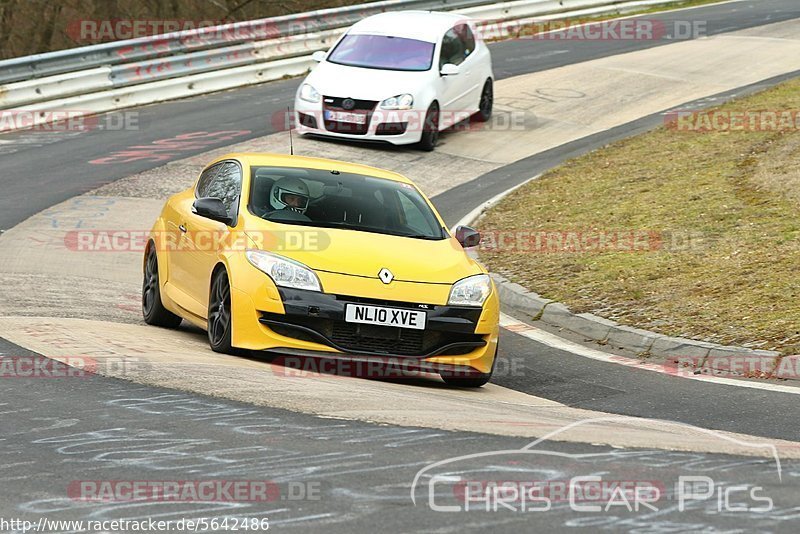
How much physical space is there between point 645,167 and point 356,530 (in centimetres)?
1391

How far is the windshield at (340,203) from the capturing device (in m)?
10.2

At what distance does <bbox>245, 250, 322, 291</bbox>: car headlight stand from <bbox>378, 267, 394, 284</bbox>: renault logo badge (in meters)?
0.43

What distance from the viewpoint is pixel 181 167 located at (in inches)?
758

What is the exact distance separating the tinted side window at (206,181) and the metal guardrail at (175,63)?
11692mm

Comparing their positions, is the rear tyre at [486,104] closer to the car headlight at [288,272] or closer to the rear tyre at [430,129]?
the rear tyre at [430,129]

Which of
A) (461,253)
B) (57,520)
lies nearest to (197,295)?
(461,253)

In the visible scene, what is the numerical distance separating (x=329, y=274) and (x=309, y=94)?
1199cm

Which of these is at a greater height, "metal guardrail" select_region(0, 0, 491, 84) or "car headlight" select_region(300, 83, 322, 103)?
"metal guardrail" select_region(0, 0, 491, 84)

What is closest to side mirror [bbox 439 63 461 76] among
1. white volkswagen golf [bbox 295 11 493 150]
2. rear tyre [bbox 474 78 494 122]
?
white volkswagen golf [bbox 295 11 493 150]

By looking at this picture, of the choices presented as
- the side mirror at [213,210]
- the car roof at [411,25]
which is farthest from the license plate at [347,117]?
the side mirror at [213,210]

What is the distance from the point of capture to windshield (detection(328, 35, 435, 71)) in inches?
837

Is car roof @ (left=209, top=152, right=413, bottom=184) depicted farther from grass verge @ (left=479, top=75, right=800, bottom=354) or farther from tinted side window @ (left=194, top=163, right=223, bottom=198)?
grass verge @ (left=479, top=75, right=800, bottom=354)

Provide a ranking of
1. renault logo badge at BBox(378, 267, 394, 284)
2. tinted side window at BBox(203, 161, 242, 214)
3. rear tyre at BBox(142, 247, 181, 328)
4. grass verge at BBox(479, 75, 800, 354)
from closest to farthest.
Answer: renault logo badge at BBox(378, 267, 394, 284)
tinted side window at BBox(203, 161, 242, 214)
rear tyre at BBox(142, 247, 181, 328)
grass verge at BBox(479, 75, 800, 354)

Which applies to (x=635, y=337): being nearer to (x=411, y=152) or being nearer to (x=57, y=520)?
(x=57, y=520)
